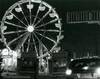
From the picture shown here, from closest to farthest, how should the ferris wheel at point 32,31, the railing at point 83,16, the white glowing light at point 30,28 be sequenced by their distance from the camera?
the white glowing light at point 30,28, the ferris wheel at point 32,31, the railing at point 83,16

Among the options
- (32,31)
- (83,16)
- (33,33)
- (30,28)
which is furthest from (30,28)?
(83,16)

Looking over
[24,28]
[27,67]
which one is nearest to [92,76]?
[27,67]

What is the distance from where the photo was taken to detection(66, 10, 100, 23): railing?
24152 mm

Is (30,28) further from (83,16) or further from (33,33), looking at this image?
(83,16)

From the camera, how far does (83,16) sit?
24.5 metres

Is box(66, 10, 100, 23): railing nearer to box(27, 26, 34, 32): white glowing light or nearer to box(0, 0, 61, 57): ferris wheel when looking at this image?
box(0, 0, 61, 57): ferris wheel

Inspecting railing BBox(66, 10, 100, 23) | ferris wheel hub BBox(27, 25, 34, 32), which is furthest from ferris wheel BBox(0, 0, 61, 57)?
railing BBox(66, 10, 100, 23)

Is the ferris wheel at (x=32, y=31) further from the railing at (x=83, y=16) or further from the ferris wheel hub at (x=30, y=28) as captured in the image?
the railing at (x=83, y=16)

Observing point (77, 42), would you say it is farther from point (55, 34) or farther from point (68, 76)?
point (68, 76)

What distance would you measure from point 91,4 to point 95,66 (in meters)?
12.7

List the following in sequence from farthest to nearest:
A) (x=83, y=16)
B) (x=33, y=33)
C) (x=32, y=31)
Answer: (x=83, y=16) → (x=33, y=33) → (x=32, y=31)

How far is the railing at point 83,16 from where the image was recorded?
79.2ft

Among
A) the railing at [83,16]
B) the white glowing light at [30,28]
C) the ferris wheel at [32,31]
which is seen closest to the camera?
the white glowing light at [30,28]

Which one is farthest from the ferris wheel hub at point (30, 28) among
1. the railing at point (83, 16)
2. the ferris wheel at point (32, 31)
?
the railing at point (83, 16)
